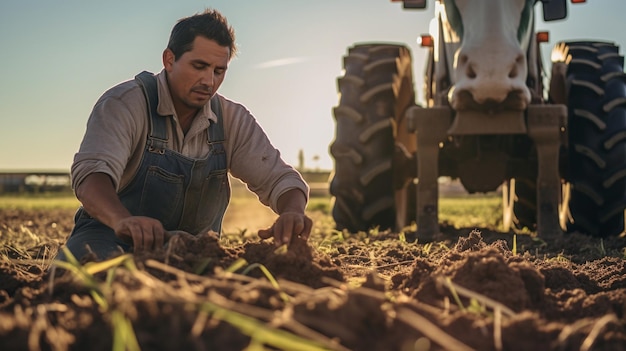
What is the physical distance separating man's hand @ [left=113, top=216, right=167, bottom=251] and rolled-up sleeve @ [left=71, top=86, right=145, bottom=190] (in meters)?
0.52

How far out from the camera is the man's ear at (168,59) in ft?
11.6

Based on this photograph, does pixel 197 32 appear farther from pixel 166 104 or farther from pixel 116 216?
pixel 116 216

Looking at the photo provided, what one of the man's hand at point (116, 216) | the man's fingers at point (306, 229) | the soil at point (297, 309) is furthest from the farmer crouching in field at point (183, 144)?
the soil at point (297, 309)

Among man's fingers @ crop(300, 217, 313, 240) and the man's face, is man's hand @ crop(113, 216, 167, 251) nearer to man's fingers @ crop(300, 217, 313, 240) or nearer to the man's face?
man's fingers @ crop(300, 217, 313, 240)

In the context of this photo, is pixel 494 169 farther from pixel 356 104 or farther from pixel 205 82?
pixel 205 82

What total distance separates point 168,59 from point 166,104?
0.83ft

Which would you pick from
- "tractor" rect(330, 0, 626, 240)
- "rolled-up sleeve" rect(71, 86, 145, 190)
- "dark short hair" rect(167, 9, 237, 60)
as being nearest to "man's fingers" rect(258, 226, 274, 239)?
"rolled-up sleeve" rect(71, 86, 145, 190)

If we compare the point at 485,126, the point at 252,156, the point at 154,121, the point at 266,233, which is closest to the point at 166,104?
the point at 154,121

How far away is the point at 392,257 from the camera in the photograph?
133 inches

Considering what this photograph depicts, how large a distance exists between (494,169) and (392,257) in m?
2.45

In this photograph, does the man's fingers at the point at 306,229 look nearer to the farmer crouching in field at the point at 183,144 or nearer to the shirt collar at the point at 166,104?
the farmer crouching in field at the point at 183,144

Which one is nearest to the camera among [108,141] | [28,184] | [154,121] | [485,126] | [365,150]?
[108,141]

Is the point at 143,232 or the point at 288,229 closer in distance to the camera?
the point at 143,232

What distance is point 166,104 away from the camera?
3453mm
